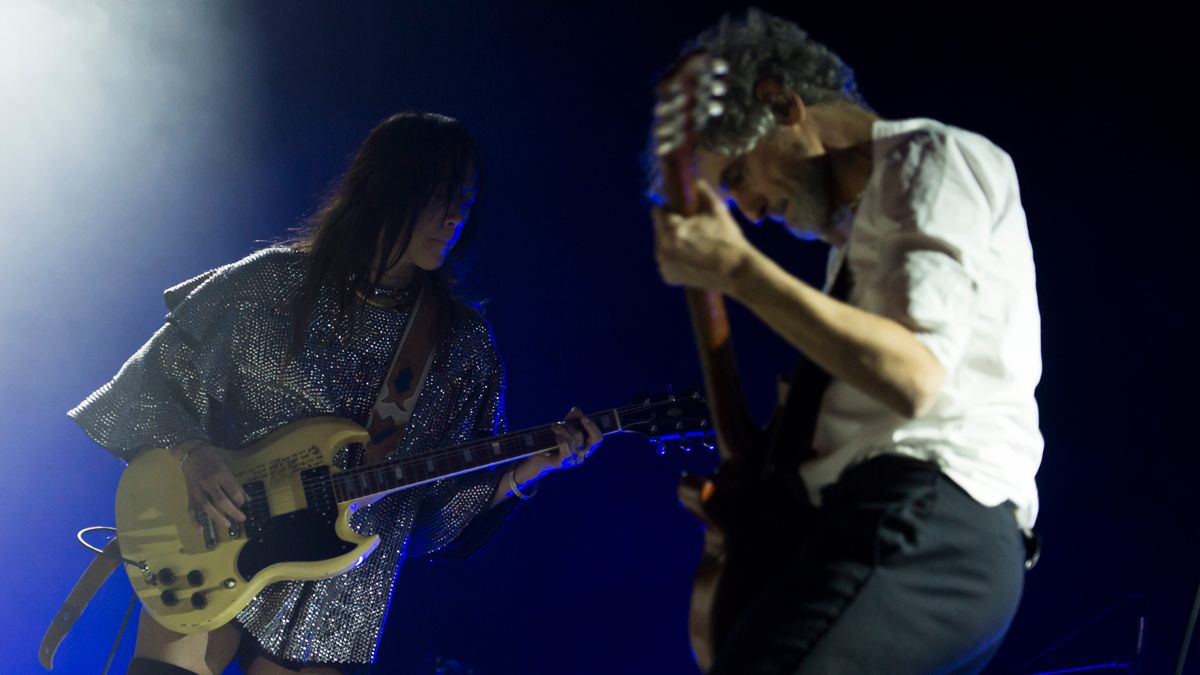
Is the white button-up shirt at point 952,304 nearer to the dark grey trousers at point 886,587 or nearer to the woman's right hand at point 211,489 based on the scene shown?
the dark grey trousers at point 886,587

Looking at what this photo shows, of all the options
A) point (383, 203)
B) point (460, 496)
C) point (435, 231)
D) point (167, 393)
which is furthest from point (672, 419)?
point (167, 393)

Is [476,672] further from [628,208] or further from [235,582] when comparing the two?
[628,208]

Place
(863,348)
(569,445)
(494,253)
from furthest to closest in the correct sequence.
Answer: (494,253), (569,445), (863,348)

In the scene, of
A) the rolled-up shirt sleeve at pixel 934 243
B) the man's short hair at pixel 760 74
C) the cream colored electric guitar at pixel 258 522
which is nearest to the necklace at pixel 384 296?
the cream colored electric guitar at pixel 258 522

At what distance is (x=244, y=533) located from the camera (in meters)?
2.92

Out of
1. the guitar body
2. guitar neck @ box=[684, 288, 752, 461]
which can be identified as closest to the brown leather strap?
the guitar body

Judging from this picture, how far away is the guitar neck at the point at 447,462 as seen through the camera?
3.04 m

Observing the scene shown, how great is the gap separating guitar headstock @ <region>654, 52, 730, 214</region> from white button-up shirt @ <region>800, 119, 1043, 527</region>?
275 mm

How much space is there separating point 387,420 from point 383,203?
0.77m

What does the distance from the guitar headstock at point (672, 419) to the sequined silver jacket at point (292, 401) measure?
0.52 meters

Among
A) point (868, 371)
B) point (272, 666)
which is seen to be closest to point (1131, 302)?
point (868, 371)

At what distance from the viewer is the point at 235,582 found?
285cm

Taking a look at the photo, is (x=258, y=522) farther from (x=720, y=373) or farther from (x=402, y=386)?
(x=720, y=373)

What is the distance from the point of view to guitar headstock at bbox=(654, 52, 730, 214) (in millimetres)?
1488
